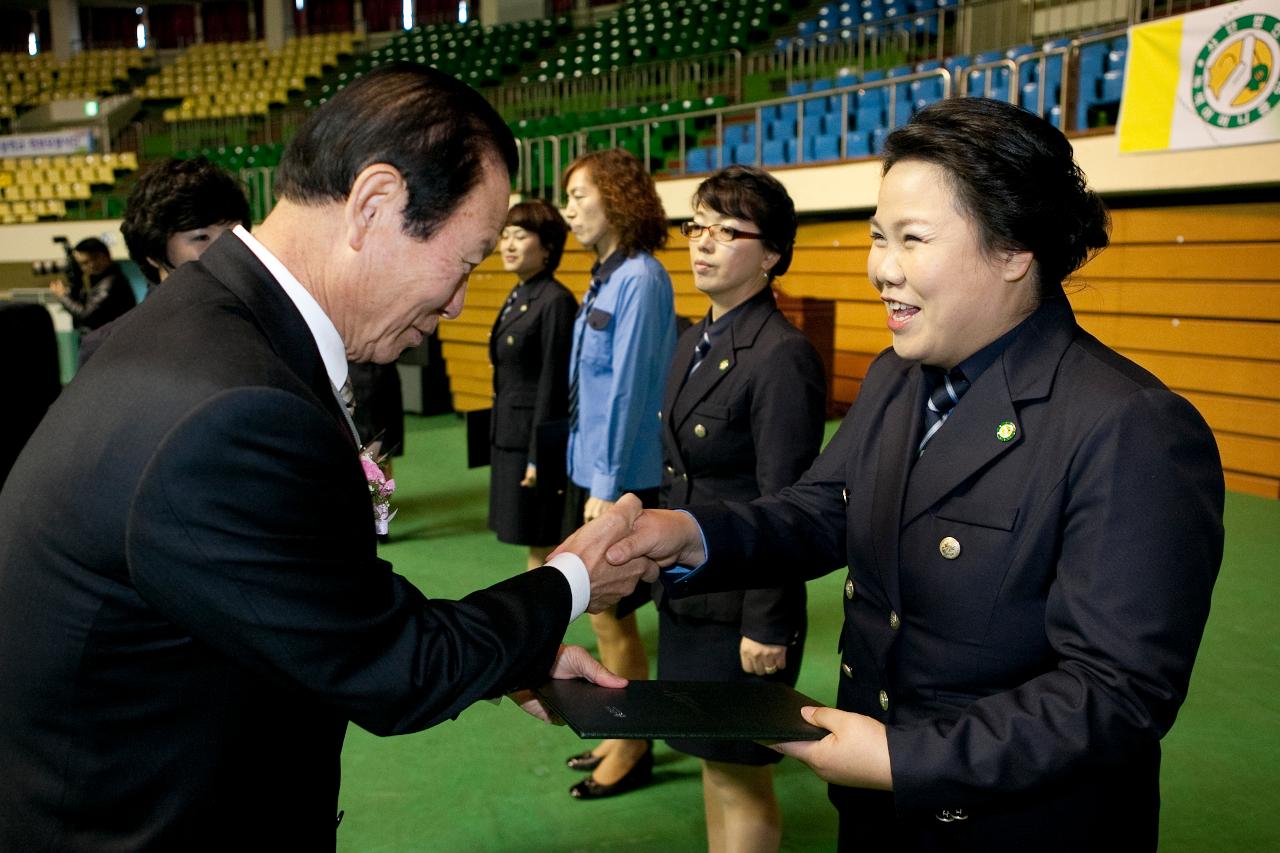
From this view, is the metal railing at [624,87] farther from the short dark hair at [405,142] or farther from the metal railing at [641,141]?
the short dark hair at [405,142]

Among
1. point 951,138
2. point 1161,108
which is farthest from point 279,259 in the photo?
point 1161,108

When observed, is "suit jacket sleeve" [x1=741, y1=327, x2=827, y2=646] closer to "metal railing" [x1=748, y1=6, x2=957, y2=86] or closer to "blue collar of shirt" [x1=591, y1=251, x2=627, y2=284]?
"blue collar of shirt" [x1=591, y1=251, x2=627, y2=284]

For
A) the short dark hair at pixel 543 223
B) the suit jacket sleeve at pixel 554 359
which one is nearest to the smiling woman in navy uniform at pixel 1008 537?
the suit jacket sleeve at pixel 554 359

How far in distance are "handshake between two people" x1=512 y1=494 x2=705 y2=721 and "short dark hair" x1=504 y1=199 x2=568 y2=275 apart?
2.57 metres

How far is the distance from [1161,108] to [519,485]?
4.83 m

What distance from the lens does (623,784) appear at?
2.96 m

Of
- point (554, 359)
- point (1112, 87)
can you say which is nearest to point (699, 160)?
point (1112, 87)

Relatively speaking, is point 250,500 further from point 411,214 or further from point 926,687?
point 926,687

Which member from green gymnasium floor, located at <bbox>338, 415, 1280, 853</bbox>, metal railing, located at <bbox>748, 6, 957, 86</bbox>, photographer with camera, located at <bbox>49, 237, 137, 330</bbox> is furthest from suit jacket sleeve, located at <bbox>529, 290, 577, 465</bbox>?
metal railing, located at <bbox>748, 6, 957, 86</bbox>

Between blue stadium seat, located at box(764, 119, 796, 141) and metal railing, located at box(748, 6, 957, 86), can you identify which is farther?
metal railing, located at box(748, 6, 957, 86)

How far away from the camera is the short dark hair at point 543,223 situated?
4.09 m

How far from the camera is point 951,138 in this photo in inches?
50.8

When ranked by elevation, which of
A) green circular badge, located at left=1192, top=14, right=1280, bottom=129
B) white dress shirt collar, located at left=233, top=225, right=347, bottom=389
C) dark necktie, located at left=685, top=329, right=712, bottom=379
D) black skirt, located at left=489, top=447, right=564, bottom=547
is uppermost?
green circular badge, located at left=1192, top=14, right=1280, bottom=129

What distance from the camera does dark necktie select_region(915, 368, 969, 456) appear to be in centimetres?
143
